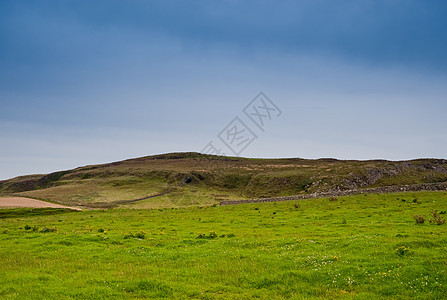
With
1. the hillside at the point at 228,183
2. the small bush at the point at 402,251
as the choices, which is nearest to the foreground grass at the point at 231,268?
the small bush at the point at 402,251

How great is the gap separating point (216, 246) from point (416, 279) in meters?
11.0

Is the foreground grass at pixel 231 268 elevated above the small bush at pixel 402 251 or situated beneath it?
situated beneath

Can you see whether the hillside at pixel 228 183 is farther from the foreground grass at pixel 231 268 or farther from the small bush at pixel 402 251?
the small bush at pixel 402 251

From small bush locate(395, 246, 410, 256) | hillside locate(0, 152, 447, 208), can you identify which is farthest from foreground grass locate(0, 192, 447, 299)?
hillside locate(0, 152, 447, 208)

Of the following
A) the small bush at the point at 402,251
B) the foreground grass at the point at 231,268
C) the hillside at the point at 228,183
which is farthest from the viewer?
the hillside at the point at 228,183

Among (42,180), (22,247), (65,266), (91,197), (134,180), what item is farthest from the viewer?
(42,180)

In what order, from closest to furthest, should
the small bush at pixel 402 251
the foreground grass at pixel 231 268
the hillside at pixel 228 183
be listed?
1. the foreground grass at pixel 231 268
2. the small bush at pixel 402 251
3. the hillside at pixel 228 183

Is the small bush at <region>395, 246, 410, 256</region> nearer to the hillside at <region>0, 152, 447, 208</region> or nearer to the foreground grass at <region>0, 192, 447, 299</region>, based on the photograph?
the foreground grass at <region>0, 192, 447, 299</region>

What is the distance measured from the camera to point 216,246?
1948 cm

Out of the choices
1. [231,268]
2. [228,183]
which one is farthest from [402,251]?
[228,183]

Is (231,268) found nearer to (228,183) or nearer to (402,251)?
(402,251)

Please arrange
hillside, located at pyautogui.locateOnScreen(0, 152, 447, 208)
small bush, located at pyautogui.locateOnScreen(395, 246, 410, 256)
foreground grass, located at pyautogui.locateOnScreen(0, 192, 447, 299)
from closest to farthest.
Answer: foreground grass, located at pyautogui.locateOnScreen(0, 192, 447, 299), small bush, located at pyautogui.locateOnScreen(395, 246, 410, 256), hillside, located at pyautogui.locateOnScreen(0, 152, 447, 208)

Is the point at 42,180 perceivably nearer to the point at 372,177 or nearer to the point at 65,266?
the point at 372,177

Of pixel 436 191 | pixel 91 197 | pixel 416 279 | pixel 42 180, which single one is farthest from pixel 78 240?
pixel 42 180
